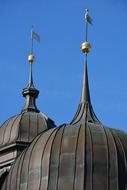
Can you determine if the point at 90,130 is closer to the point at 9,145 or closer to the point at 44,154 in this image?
the point at 44,154

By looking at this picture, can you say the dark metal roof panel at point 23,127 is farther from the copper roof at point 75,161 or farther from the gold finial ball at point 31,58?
the copper roof at point 75,161

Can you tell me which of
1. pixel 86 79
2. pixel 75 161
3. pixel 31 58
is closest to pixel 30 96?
pixel 31 58

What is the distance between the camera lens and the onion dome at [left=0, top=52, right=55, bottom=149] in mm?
76938

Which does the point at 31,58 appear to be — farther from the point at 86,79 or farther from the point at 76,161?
the point at 76,161

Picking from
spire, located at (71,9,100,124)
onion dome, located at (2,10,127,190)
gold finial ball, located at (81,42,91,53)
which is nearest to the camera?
onion dome, located at (2,10,127,190)

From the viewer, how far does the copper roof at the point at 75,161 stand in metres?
63.1

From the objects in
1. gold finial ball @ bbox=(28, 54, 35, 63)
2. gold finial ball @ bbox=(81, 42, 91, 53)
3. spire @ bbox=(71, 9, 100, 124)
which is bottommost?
spire @ bbox=(71, 9, 100, 124)

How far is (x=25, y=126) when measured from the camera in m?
77.6

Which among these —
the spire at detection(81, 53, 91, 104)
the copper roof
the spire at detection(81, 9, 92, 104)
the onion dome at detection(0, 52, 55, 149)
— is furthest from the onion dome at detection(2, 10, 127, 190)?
the onion dome at detection(0, 52, 55, 149)

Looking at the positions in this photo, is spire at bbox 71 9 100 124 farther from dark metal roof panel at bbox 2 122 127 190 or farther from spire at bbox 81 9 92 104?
dark metal roof panel at bbox 2 122 127 190

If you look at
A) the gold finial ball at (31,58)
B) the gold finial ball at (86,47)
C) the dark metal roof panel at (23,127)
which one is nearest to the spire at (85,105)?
the gold finial ball at (86,47)

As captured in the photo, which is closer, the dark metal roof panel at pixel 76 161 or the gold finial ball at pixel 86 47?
the dark metal roof panel at pixel 76 161

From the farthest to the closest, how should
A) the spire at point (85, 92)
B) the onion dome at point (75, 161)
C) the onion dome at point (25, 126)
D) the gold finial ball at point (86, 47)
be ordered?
the onion dome at point (25, 126) → the gold finial ball at point (86, 47) → the spire at point (85, 92) → the onion dome at point (75, 161)

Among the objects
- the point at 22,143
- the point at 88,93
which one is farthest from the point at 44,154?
the point at 22,143
